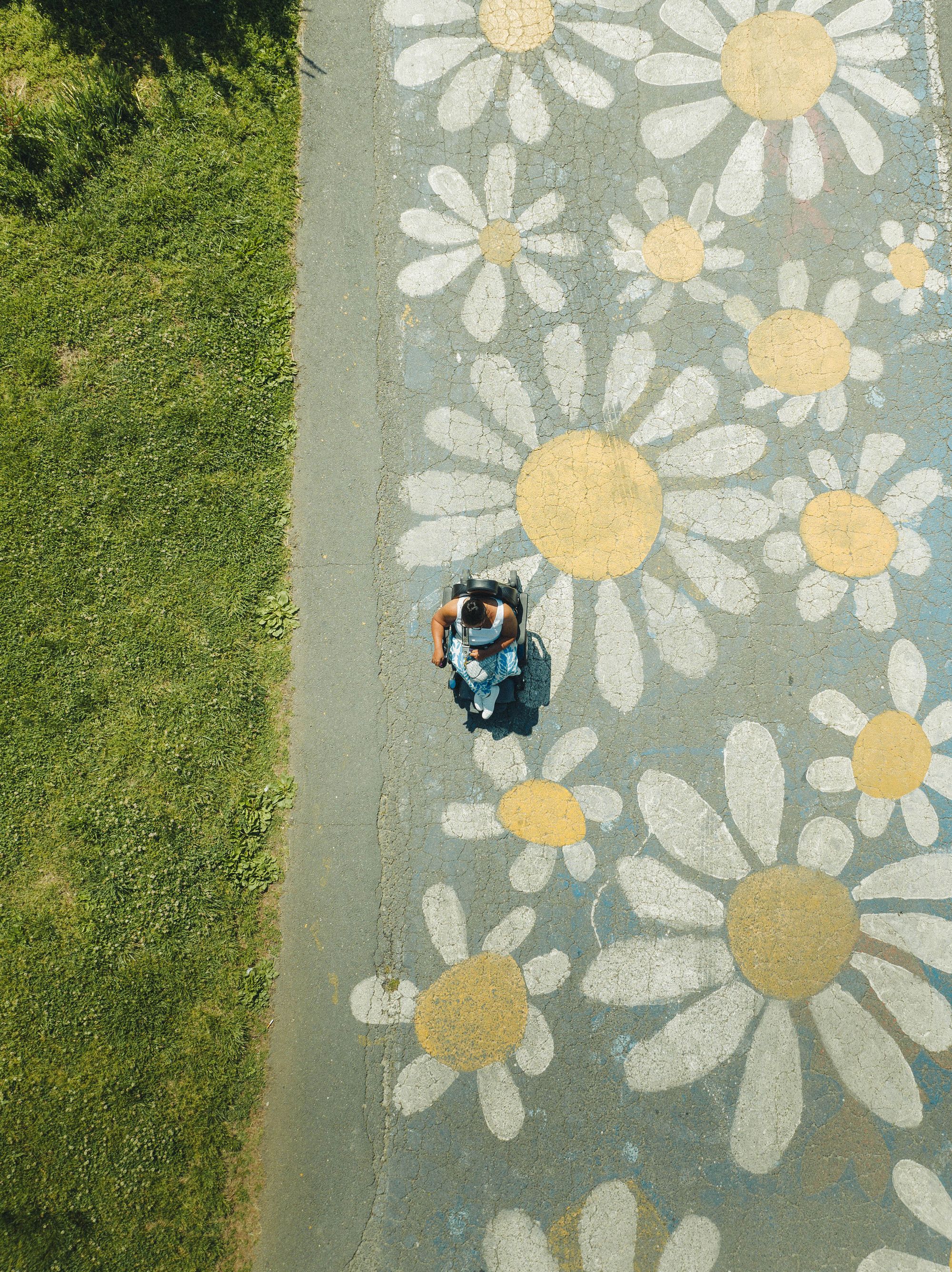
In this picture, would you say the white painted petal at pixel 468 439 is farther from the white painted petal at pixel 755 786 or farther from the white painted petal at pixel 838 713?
the white painted petal at pixel 838 713

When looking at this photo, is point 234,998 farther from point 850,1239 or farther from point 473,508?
point 850,1239

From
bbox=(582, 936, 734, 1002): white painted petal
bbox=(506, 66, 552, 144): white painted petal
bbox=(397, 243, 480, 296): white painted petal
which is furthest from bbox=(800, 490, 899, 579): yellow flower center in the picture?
bbox=(506, 66, 552, 144): white painted petal

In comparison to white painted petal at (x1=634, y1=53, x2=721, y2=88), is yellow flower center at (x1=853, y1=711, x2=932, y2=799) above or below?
below

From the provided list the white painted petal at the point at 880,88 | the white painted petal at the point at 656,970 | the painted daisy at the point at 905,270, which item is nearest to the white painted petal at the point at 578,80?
the white painted petal at the point at 880,88

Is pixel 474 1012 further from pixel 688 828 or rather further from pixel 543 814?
pixel 688 828

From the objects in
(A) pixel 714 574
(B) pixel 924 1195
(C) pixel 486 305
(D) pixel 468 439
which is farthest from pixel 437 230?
(B) pixel 924 1195

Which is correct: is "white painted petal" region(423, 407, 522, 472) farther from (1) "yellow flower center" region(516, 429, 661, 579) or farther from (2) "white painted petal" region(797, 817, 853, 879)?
(2) "white painted petal" region(797, 817, 853, 879)
